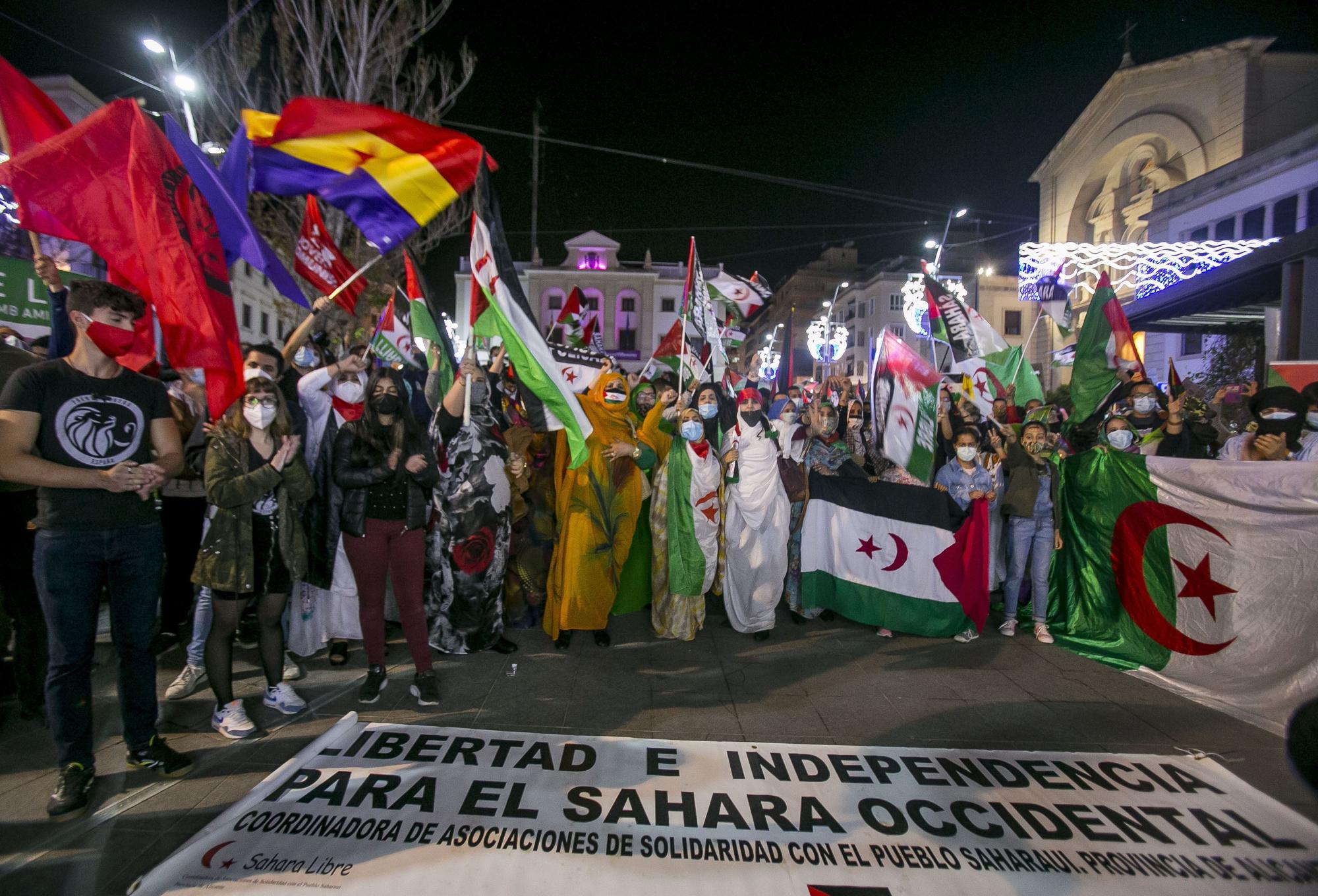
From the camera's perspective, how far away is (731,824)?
2.69 m

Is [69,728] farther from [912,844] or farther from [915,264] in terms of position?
[915,264]

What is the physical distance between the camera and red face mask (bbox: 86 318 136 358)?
2.85 meters

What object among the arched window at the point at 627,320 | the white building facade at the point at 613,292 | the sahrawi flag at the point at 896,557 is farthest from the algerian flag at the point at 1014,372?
the arched window at the point at 627,320

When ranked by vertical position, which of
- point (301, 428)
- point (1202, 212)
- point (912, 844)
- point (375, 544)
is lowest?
point (912, 844)

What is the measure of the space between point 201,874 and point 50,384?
214cm

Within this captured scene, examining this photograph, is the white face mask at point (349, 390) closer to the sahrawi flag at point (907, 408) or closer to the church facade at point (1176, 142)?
the sahrawi flag at point (907, 408)

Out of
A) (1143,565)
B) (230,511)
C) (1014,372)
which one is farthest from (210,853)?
(1014,372)

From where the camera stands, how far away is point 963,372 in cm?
705

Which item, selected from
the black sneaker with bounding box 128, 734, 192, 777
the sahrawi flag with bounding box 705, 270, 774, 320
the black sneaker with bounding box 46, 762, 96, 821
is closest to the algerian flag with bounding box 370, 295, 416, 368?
the black sneaker with bounding box 128, 734, 192, 777

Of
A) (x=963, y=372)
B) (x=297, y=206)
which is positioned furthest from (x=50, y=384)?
(x=297, y=206)

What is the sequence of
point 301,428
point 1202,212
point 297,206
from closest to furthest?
point 301,428 → point 297,206 → point 1202,212

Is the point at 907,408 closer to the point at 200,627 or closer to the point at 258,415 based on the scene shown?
the point at 258,415

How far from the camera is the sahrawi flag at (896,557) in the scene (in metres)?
5.34

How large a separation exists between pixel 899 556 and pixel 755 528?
1.30 m
